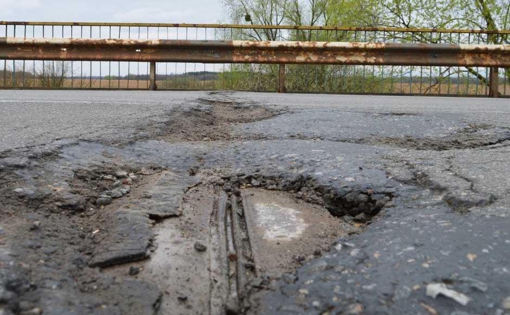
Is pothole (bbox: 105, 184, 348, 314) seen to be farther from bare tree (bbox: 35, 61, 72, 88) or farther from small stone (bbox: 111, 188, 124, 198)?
bare tree (bbox: 35, 61, 72, 88)

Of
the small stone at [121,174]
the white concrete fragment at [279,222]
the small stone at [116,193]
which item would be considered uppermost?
the small stone at [121,174]

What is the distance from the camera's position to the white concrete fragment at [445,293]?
2.75ft

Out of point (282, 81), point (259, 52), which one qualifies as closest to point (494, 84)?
point (282, 81)

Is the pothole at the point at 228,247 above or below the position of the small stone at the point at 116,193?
below

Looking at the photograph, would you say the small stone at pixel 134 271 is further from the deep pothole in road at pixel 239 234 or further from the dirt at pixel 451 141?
the dirt at pixel 451 141

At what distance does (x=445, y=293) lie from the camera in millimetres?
861

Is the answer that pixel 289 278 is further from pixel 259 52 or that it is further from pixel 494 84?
pixel 494 84

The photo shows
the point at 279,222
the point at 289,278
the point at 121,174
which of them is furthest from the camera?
the point at 121,174

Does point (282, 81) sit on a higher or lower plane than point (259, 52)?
lower

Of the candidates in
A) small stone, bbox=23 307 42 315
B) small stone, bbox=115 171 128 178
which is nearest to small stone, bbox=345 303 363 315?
small stone, bbox=23 307 42 315

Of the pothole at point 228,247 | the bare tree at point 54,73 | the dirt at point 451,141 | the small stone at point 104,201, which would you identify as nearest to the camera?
the pothole at point 228,247

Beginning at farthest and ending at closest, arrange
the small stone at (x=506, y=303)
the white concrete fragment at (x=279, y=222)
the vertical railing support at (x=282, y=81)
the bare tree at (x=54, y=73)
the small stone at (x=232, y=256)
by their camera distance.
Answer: the bare tree at (x=54, y=73) → the vertical railing support at (x=282, y=81) → the white concrete fragment at (x=279, y=222) → the small stone at (x=232, y=256) → the small stone at (x=506, y=303)

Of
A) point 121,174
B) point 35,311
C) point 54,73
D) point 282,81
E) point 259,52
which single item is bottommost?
point 35,311

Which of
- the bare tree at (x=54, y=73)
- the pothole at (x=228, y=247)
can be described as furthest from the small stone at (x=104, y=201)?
the bare tree at (x=54, y=73)
